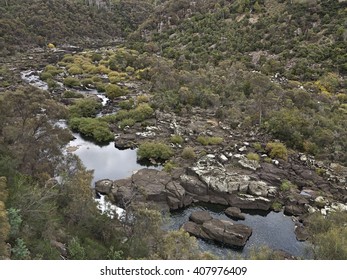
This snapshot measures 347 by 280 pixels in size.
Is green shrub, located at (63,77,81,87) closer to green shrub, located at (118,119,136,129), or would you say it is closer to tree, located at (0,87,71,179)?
green shrub, located at (118,119,136,129)

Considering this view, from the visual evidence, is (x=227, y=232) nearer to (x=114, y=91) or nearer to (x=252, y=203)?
(x=252, y=203)

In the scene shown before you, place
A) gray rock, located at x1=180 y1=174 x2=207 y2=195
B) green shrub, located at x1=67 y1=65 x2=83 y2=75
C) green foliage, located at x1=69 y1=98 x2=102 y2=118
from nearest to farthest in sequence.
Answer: gray rock, located at x1=180 y1=174 x2=207 y2=195 < green foliage, located at x1=69 y1=98 x2=102 y2=118 < green shrub, located at x1=67 y1=65 x2=83 y2=75

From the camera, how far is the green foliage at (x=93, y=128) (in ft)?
166

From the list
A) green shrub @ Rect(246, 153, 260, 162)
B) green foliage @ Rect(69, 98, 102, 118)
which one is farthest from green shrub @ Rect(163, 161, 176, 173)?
green foliage @ Rect(69, 98, 102, 118)

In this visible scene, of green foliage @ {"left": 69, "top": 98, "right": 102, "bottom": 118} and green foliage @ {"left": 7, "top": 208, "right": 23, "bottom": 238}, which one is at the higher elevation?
green foliage @ {"left": 7, "top": 208, "right": 23, "bottom": 238}

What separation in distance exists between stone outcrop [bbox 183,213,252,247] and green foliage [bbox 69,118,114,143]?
2175 centimetres

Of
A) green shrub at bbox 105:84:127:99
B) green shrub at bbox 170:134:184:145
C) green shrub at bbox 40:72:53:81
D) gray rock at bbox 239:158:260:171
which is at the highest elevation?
gray rock at bbox 239:158:260:171

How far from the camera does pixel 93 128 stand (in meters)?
51.9

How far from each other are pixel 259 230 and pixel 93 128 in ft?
90.6

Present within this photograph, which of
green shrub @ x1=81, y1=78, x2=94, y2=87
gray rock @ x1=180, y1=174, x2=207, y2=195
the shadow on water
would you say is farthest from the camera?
green shrub @ x1=81, y1=78, x2=94, y2=87

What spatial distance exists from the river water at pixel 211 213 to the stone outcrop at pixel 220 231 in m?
0.50

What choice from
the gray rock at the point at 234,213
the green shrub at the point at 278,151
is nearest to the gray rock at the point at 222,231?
the gray rock at the point at 234,213

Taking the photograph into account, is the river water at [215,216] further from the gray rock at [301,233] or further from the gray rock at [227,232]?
the gray rock at [227,232]

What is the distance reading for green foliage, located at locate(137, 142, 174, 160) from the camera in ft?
148
